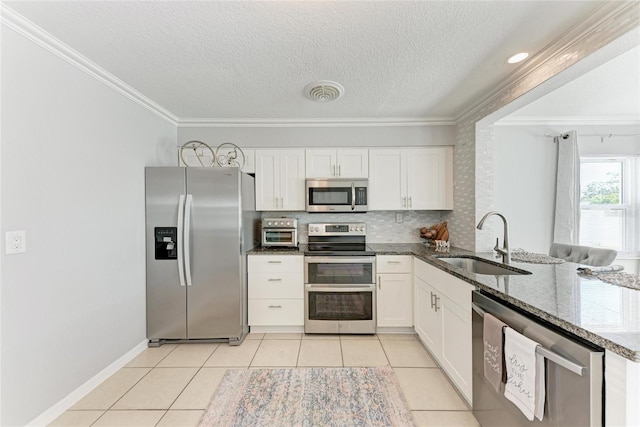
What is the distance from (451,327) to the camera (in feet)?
6.59

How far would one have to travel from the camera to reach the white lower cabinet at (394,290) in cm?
291

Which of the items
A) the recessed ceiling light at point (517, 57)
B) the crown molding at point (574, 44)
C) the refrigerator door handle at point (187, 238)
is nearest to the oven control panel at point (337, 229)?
the refrigerator door handle at point (187, 238)

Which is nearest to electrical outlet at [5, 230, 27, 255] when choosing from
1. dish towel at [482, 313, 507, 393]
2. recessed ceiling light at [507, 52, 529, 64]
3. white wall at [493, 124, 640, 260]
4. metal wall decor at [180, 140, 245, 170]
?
metal wall decor at [180, 140, 245, 170]

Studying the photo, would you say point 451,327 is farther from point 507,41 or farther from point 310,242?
point 507,41

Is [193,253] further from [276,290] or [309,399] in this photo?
[309,399]

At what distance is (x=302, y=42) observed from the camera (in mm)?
1772

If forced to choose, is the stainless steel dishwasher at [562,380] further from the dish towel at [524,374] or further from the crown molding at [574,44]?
the crown molding at [574,44]

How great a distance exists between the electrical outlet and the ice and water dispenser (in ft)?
3.51

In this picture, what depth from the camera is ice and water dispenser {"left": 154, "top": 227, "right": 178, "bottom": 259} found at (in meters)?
2.64

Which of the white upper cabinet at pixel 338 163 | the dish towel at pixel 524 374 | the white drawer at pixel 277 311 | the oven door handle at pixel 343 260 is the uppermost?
the white upper cabinet at pixel 338 163

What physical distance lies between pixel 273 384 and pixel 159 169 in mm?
2227

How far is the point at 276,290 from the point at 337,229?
102 centimetres

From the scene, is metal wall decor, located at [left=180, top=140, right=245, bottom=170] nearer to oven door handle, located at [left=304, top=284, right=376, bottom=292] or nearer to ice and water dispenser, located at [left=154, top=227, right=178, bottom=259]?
ice and water dispenser, located at [left=154, top=227, right=178, bottom=259]

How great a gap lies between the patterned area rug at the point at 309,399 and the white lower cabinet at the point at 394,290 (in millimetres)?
672
